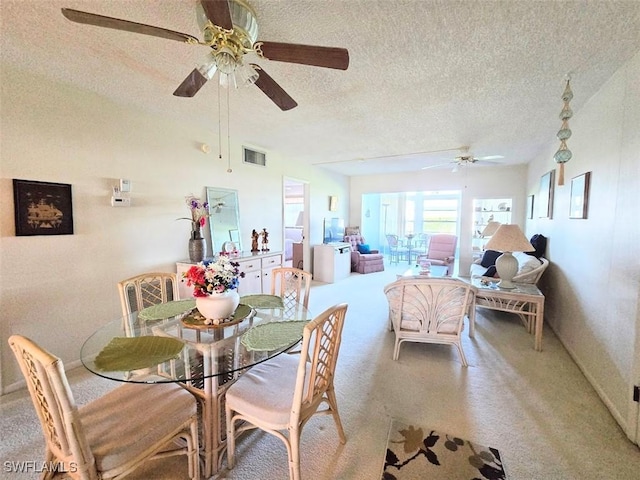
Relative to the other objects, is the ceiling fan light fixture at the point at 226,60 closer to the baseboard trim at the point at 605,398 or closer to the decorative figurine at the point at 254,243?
the decorative figurine at the point at 254,243

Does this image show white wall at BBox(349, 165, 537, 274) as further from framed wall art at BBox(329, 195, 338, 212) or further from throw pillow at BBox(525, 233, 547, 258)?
throw pillow at BBox(525, 233, 547, 258)

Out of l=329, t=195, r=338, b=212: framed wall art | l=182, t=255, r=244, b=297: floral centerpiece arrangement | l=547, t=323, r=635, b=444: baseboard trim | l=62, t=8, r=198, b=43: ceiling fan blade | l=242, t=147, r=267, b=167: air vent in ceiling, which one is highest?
l=242, t=147, r=267, b=167: air vent in ceiling

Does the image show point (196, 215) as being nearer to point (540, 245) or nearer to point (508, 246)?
point (508, 246)

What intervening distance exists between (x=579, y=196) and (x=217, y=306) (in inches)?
136

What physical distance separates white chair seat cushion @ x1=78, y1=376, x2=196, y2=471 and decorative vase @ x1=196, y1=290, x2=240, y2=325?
0.41m

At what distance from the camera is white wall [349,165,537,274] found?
6.15 m

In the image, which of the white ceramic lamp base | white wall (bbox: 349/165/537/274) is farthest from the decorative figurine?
white wall (bbox: 349/165/537/274)

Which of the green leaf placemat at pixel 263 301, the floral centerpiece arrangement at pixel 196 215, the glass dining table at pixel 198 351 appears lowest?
the glass dining table at pixel 198 351

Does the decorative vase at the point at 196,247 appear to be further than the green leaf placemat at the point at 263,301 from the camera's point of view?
Yes

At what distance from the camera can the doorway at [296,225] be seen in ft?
19.7

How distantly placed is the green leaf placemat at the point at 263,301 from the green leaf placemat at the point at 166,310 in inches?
16.6

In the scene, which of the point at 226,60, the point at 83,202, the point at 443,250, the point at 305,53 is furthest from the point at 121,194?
the point at 443,250

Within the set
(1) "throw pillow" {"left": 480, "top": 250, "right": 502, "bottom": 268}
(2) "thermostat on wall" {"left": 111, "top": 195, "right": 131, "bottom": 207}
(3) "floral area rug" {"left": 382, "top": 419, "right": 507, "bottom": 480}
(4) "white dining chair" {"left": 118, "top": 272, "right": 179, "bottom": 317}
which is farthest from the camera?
(1) "throw pillow" {"left": 480, "top": 250, "right": 502, "bottom": 268}

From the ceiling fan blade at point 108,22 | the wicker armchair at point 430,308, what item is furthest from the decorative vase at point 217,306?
the wicker armchair at point 430,308
